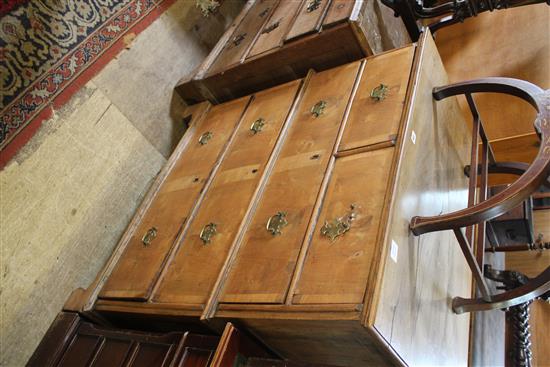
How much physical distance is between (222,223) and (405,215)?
2.90ft

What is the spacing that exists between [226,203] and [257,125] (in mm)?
566

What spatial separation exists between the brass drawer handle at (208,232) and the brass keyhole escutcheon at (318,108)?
0.79 m

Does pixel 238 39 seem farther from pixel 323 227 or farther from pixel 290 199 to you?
pixel 323 227

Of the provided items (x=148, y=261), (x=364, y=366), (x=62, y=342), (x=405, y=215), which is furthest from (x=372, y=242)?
(x=62, y=342)

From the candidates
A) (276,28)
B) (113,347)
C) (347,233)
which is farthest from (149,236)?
(276,28)

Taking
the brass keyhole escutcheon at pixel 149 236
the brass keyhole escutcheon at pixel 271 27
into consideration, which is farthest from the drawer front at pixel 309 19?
the brass keyhole escutcheon at pixel 149 236

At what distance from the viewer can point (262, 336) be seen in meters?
1.77

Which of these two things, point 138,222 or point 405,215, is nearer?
point 405,215

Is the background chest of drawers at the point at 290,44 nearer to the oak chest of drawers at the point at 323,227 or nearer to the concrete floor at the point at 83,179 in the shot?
the oak chest of drawers at the point at 323,227

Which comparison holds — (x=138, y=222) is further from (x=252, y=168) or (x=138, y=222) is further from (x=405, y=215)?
(x=405, y=215)

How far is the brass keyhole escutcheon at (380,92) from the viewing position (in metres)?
2.07

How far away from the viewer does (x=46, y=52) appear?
2.73m

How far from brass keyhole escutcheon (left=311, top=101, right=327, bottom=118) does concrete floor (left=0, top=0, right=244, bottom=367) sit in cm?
139

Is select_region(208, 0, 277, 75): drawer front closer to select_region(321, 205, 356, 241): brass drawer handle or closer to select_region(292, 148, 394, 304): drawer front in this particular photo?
select_region(292, 148, 394, 304): drawer front
